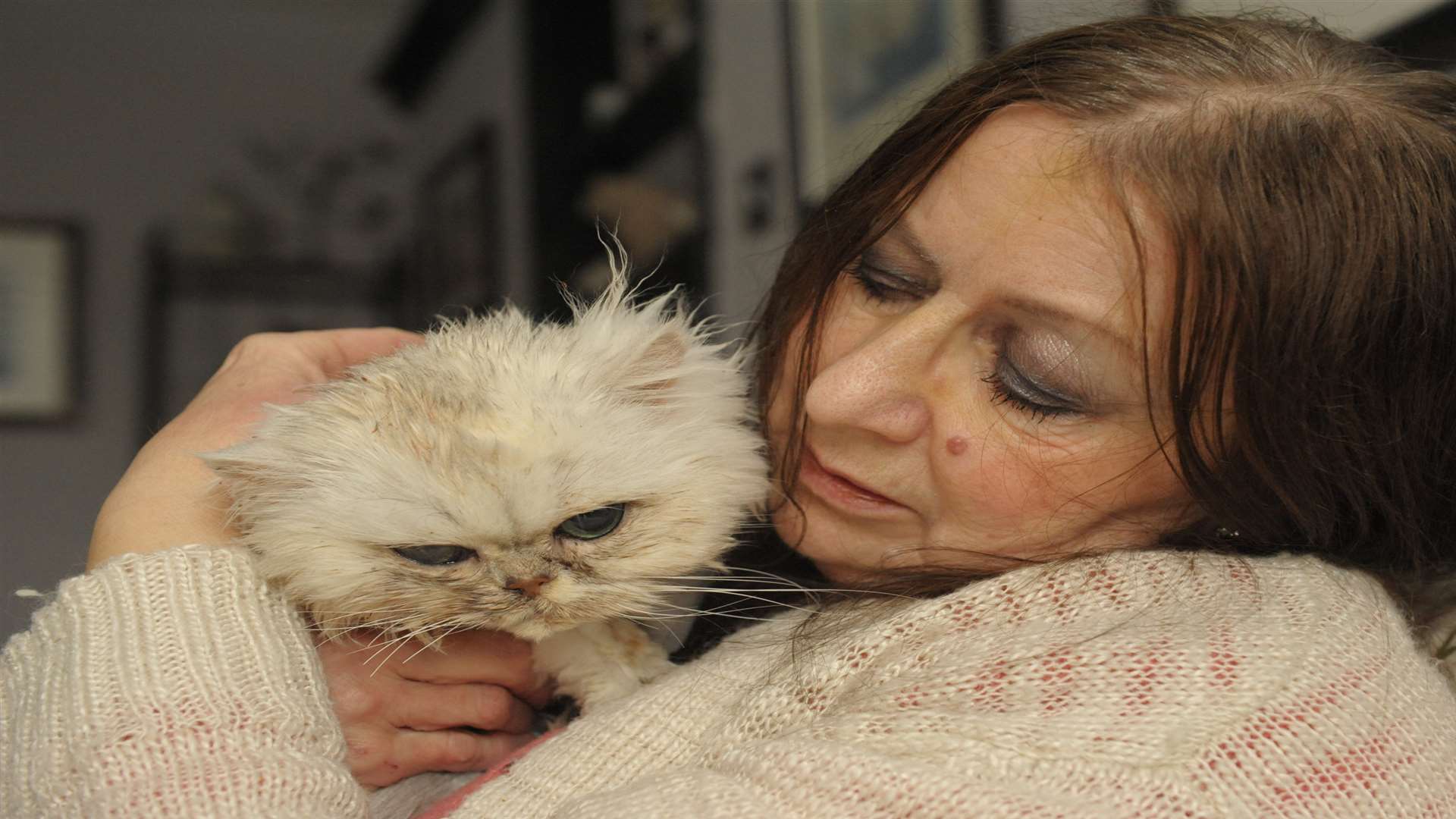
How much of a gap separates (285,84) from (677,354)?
3417 millimetres

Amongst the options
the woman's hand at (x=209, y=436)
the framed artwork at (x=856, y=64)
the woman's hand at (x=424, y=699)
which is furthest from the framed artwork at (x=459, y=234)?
the woman's hand at (x=424, y=699)

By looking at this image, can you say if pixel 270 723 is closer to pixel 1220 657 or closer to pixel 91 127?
pixel 1220 657

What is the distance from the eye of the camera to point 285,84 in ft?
12.5

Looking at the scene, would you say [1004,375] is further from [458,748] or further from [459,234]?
[459,234]

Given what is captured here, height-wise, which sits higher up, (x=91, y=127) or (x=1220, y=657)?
(x=91, y=127)

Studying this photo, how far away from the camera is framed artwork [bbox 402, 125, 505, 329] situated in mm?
3674

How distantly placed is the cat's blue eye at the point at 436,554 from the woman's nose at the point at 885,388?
352mm

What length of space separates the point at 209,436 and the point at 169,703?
0.35m

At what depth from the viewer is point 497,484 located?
0.86 metres

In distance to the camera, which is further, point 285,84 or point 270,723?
point 285,84

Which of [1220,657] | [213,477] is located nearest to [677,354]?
[213,477]

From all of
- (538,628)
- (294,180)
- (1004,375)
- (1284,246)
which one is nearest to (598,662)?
(538,628)

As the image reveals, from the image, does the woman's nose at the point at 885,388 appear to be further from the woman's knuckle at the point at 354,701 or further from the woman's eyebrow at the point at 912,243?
the woman's knuckle at the point at 354,701

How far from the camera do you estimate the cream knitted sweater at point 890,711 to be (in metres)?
0.63
